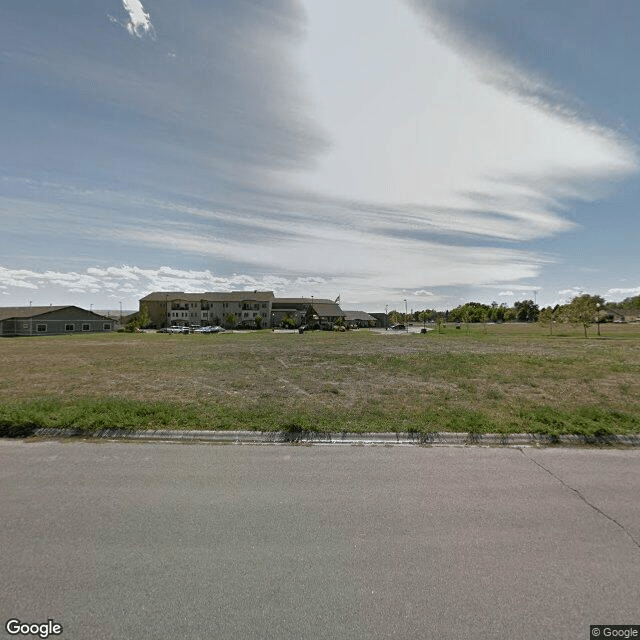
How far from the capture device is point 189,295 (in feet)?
293

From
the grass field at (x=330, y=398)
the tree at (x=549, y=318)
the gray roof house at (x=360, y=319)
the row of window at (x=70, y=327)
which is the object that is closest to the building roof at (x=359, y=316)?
the gray roof house at (x=360, y=319)

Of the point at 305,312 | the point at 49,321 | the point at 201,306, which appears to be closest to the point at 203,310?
the point at 201,306

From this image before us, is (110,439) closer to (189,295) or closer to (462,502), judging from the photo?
(462,502)

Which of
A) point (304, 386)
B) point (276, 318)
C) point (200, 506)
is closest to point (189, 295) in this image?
point (276, 318)

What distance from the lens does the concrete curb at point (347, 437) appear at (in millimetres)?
5495

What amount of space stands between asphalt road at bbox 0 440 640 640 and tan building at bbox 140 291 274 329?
8174 cm

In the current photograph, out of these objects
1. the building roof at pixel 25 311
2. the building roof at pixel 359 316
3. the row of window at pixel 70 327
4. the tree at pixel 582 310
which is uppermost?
the tree at pixel 582 310

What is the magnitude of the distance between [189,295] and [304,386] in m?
87.1

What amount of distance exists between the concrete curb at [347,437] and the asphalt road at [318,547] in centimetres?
75

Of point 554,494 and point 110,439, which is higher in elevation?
point 554,494

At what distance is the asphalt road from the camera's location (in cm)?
225

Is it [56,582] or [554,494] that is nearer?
[56,582]

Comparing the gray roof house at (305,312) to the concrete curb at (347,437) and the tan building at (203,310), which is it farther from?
the concrete curb at (347,437)

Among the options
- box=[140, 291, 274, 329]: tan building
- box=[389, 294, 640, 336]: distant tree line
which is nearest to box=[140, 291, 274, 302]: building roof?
box=[140, 291, 274, 329]: tan building
